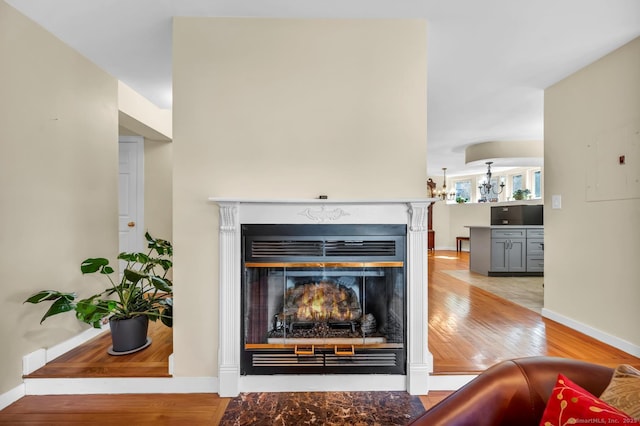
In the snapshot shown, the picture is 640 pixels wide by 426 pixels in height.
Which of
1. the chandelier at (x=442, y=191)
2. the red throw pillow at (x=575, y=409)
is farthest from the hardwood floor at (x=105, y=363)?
the chandelier at (x=442, y=191)

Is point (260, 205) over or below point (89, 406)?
over

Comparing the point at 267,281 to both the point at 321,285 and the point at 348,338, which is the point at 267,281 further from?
the point at 348,338

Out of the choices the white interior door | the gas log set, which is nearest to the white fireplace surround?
the gas log set

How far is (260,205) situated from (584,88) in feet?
9.96

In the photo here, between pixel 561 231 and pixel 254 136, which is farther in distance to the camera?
pixel 561 231

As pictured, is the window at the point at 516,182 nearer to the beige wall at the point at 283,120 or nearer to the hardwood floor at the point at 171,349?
the hardwood floor at the point at 171,349

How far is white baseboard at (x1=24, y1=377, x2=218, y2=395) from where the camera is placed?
6.30ft

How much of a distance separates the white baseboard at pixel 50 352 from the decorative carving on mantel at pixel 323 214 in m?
1.99

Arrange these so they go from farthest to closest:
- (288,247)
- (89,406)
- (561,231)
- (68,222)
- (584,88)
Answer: (561,231)
(584,88)
(68,222)
(288,247)
(89,406)

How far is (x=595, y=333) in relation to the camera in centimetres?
255

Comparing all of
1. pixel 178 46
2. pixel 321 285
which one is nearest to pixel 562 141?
pixel 321 285

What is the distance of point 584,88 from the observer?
2.71 m

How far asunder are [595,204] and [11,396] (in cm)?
445

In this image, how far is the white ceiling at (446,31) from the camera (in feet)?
6.14
